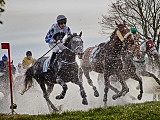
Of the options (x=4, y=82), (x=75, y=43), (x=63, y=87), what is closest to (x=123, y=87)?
(x=63, y=87)

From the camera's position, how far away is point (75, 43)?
54.1ft

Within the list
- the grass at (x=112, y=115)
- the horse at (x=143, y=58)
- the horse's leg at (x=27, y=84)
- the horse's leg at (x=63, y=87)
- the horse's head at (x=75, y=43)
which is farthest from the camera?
A: the horse at (x=143, y=58)

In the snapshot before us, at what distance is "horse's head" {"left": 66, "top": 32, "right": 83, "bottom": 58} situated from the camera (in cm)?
1640

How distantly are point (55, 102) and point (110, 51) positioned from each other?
324 cm

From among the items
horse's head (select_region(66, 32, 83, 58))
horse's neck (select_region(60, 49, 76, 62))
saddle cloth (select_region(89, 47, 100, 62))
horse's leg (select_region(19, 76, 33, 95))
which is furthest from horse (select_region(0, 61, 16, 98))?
horse's head (select_region(66, 32, 83, 58))

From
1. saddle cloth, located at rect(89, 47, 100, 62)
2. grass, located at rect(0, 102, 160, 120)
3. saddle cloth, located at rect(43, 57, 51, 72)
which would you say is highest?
saddle cloth, located at rect(89, 47, 100, 62)

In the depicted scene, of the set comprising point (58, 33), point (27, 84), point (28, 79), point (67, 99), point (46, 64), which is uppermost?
point (58, 33)

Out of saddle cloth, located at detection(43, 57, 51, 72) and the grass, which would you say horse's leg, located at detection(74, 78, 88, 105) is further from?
the grass

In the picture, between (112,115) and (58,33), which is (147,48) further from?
(112,115)

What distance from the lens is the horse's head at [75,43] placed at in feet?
53.8

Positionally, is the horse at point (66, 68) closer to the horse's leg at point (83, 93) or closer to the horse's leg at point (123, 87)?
the horse's leg at point (83, 93)

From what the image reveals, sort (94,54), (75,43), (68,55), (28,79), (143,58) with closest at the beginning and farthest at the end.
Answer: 1. (75,43)
2. (68,55)
3. (94,54)
4. (28,79)
5. (143,58)

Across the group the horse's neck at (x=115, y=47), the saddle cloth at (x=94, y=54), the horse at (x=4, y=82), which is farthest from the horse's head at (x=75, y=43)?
the horse at (x=4, y=82)

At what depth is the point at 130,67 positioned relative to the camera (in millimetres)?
18609
